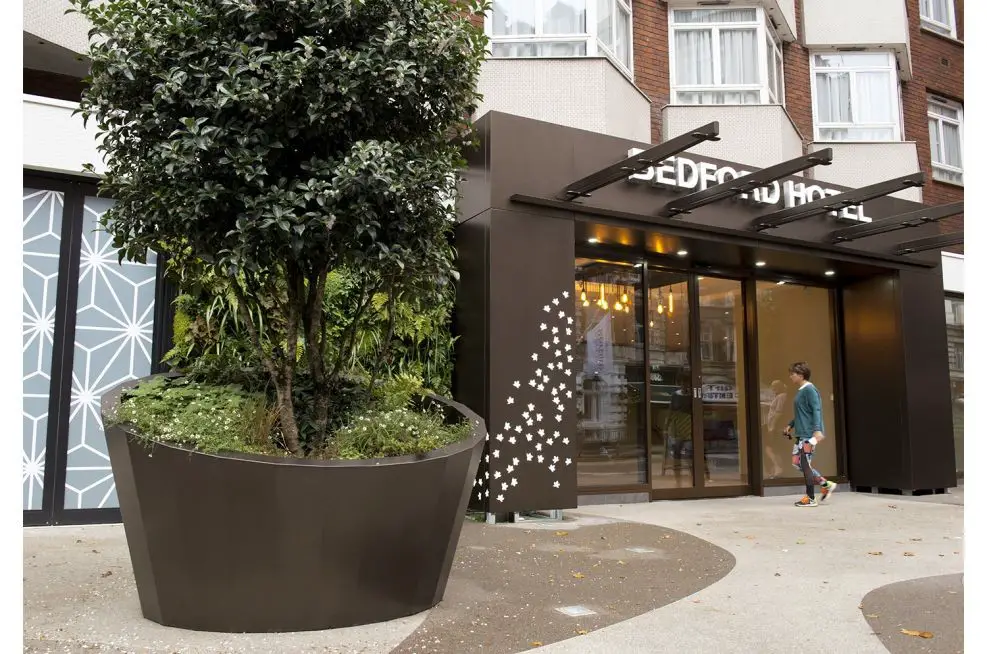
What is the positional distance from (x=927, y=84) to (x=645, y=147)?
9.75 metres

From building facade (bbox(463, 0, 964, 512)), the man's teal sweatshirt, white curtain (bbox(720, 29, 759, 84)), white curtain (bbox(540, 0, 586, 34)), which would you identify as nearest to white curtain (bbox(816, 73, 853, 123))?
building facade (bbox(463, 0, 964, 512))

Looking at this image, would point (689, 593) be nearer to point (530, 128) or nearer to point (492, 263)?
point (492, 263)

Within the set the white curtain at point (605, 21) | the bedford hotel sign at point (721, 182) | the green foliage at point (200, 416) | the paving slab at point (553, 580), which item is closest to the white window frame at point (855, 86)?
the bedford hotel sign at point (721, 182)

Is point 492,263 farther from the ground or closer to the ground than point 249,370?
farther from the ground

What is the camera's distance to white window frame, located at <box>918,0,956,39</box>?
15.6 metres

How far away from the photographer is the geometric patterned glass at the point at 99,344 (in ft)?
22.4

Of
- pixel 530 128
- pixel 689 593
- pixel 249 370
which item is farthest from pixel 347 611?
pixel 530 128

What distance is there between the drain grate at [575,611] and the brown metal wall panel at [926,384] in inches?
309

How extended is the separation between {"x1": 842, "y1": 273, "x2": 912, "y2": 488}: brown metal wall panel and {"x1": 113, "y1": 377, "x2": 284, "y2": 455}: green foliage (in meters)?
9.26

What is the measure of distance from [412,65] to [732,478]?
784cm

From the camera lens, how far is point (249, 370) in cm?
475

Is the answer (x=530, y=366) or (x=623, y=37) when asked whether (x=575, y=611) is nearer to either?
(x=530, y=366)

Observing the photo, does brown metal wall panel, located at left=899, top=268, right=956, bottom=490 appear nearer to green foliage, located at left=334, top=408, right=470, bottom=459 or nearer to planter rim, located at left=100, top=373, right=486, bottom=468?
planter rim, located at left=100, top=373, right=486, bottom=468

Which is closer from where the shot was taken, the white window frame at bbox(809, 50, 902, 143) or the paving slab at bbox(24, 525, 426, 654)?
the paving slab at bbox(24, 525, 426, 654)
